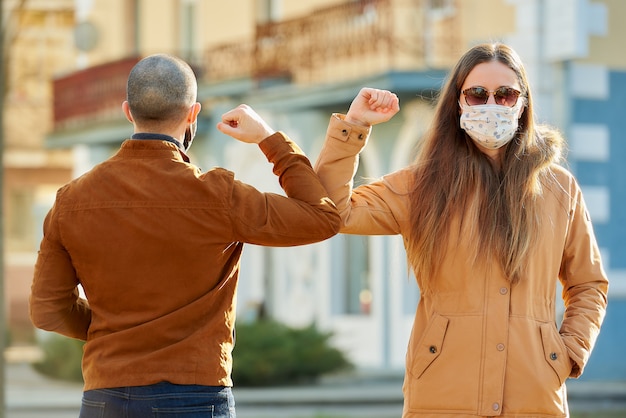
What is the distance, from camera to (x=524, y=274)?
4461 millimetres

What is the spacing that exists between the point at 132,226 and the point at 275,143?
0.57 m

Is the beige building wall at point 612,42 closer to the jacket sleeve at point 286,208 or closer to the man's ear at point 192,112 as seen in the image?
the jacket sleeve at point 286,208

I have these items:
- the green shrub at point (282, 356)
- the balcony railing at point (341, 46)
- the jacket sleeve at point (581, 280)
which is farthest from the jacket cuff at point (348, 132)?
the green shrub at point (282, 356)

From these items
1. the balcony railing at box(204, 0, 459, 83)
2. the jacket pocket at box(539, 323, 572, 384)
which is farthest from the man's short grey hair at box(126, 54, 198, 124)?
the balcony railing at box(204, 0, 459, 83)

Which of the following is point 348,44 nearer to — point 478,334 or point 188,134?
point 478,334

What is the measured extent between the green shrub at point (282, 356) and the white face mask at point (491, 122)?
457 inches

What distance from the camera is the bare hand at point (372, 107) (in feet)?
14.9

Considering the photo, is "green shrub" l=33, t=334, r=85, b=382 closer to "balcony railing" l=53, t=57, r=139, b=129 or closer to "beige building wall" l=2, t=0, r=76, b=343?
"balcony railing" l=53, t=57, r=139, b=129

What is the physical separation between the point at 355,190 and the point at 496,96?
1.89ft

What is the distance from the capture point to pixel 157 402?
3.85 metres

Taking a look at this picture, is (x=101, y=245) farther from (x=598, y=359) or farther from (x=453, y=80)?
(x=598, y=359)

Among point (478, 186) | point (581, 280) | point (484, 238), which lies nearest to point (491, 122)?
point (478, 186)

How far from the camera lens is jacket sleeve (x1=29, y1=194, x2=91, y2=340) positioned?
3979 millimetres

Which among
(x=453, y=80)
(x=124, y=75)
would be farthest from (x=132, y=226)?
(x=124, y=75)
